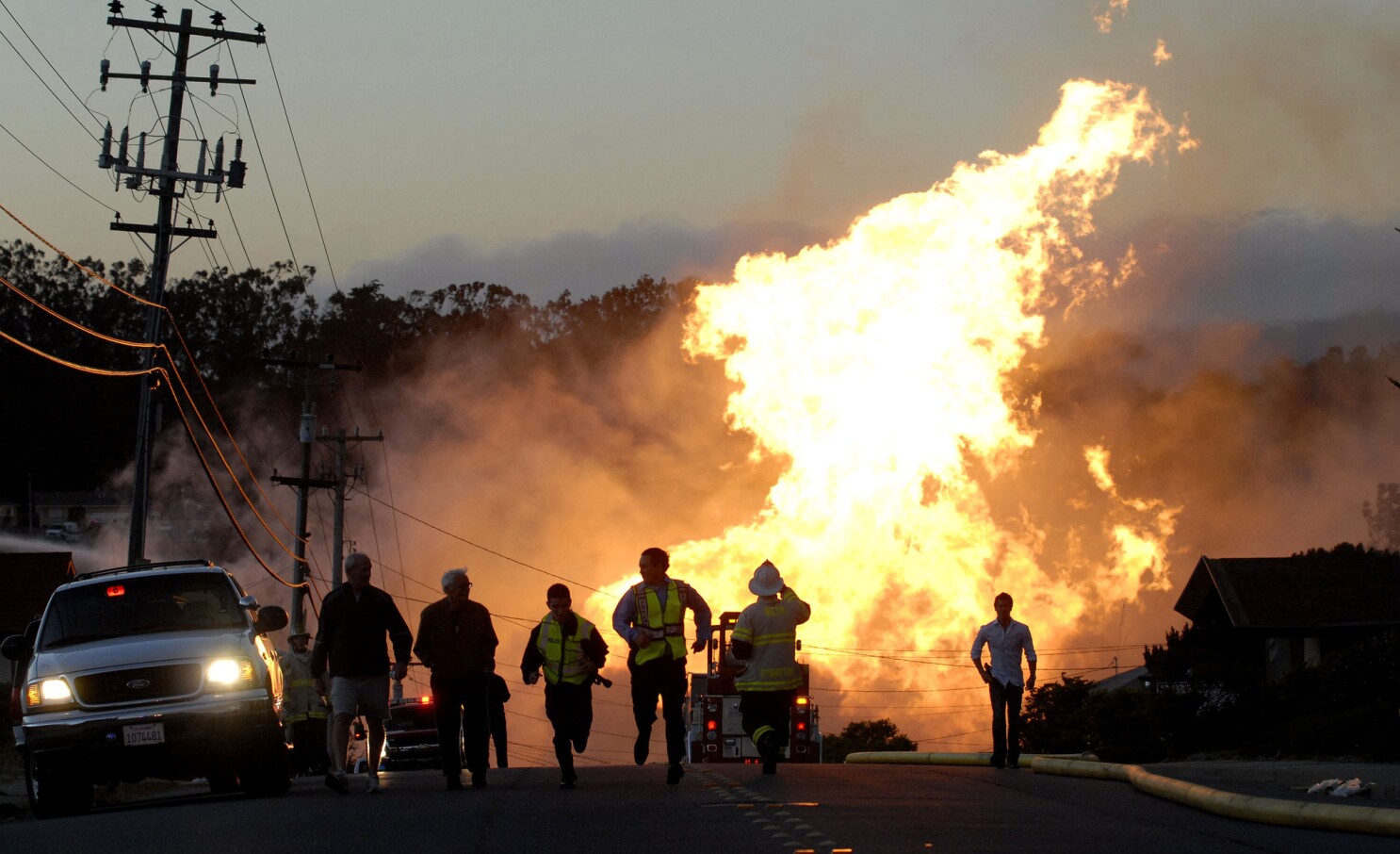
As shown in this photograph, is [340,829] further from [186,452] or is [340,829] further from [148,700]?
[186,452]

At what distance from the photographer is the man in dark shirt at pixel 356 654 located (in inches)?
606

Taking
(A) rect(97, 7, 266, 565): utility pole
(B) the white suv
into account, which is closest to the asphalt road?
(B) the white suv

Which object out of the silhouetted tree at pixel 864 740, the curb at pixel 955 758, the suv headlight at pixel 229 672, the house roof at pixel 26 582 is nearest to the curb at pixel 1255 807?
the curb at pixel 955 758

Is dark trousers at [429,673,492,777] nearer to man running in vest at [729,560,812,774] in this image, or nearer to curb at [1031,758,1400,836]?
man running in vest at [729,560,812,774]

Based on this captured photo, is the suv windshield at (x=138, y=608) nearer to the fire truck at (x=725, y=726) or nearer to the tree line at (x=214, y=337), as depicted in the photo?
the fire truck at (x=725, y=726)

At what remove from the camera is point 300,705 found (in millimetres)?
23172

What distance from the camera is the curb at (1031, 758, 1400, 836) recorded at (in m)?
10.7

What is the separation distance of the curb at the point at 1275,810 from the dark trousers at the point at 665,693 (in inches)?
154

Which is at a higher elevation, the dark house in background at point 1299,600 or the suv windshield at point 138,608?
the dark house in background at point 1299,600

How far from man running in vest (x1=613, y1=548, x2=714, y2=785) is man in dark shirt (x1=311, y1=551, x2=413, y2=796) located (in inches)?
78.9

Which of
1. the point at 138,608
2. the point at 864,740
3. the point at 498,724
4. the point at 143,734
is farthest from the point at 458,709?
the point at 864,740

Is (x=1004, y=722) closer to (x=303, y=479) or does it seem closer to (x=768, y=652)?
(x=768, y=652)

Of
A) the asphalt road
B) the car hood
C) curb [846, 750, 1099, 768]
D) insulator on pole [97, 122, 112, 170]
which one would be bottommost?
the asphalt road

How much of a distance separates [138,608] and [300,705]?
7.11 metres
